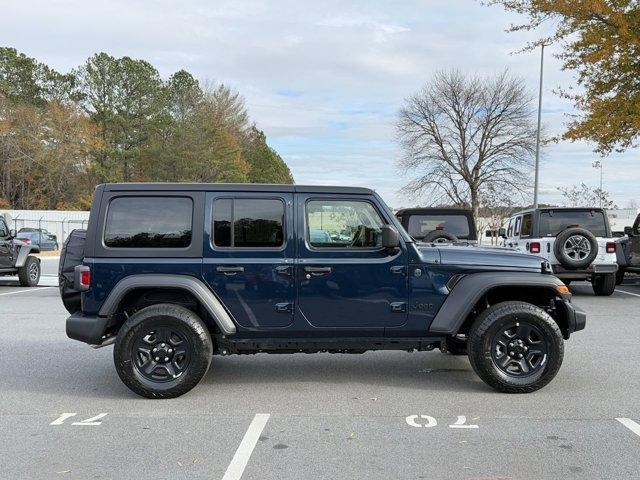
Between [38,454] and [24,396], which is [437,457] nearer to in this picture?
[38,454]

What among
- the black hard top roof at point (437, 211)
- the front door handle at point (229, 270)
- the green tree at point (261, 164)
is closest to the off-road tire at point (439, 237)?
the black hard top roof at point (437, 211)

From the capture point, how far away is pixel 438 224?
1172 centimetres

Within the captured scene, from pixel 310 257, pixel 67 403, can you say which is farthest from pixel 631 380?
pixel 67 403

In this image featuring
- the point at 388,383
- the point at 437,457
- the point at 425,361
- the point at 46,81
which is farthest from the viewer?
the point at 46,81


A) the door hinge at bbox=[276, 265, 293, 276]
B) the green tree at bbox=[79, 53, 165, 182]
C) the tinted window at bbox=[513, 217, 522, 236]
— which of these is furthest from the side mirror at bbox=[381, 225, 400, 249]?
the green tree at bbox=[79, 53, 165, 182]

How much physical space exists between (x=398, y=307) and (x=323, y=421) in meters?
1.26

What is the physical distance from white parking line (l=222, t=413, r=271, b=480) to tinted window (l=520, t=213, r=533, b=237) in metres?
9.56

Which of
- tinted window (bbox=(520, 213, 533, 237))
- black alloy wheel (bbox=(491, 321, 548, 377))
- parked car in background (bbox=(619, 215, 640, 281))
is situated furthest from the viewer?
parked car in background (bbox=(619, 215, 640, 281))

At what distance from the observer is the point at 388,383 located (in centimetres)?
598

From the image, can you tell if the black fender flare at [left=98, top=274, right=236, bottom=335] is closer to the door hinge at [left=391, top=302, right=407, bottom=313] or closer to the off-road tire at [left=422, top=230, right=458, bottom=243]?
the door hinge at [left=391, top=302, right=407, bottom=313]

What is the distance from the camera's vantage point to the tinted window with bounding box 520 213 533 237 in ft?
43.0

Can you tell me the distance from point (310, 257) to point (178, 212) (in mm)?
1237

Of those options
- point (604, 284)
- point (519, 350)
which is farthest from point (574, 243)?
point (519, 350)

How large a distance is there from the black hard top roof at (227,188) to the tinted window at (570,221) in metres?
8.31
